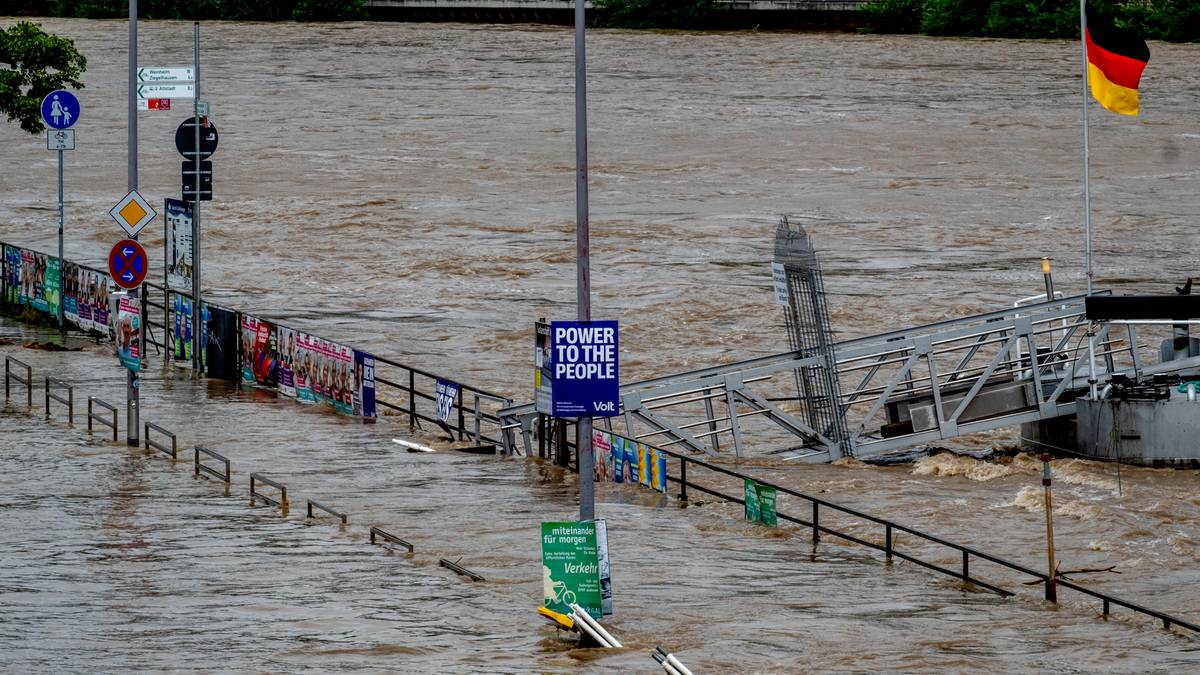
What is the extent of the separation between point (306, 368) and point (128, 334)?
651 cm

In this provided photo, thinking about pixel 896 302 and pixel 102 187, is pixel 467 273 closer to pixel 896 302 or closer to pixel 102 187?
pixel 896 302

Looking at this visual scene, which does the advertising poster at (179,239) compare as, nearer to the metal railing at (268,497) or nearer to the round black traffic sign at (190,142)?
the round black traffic sign at (190,142)

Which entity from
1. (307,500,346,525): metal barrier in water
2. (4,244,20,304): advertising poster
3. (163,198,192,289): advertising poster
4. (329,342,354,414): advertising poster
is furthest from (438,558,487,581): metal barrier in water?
(4,244,20,304): advertising poster

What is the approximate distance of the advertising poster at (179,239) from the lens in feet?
125

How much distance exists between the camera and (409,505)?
2772 cm

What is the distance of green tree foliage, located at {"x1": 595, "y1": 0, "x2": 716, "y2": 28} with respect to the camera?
112 m

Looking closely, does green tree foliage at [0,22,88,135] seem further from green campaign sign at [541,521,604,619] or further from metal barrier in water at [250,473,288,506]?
green campaign sign at [541,521,604,619]

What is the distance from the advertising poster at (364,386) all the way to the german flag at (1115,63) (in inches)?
495

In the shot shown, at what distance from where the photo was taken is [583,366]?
2108 cm

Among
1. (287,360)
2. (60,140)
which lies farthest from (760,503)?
(60,140)

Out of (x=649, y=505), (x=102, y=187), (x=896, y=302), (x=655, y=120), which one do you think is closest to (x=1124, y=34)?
(x=649, y=505)

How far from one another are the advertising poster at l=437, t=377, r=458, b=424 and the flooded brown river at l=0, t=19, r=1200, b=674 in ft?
3.60

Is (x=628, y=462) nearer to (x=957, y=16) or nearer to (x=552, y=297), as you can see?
(x=552, y=297)

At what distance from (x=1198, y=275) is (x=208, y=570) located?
41.4 meters
